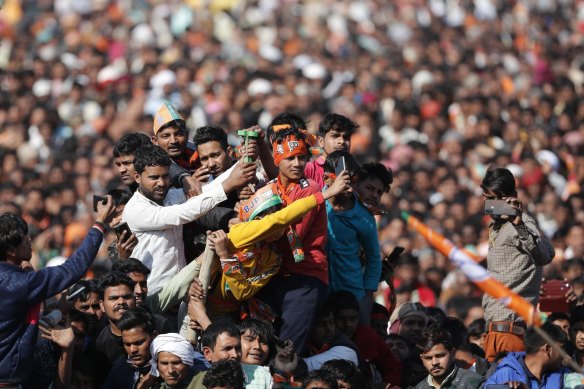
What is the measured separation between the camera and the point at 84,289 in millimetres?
11219

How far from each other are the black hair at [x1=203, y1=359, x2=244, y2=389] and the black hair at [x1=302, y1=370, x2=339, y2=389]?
75 cm

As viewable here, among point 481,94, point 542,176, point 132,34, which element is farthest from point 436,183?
point 132,34

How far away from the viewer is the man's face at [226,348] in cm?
1023

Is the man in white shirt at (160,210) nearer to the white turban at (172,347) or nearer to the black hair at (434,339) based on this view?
the white turban at (172,347)

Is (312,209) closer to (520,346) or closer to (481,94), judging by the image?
(520,346)

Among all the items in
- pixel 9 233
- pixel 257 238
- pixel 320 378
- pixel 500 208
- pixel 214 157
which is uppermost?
pixel 9 233

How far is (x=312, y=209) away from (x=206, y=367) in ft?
4.30

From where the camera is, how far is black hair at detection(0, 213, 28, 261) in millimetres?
9797

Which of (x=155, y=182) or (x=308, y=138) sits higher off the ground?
(x=308, y=138)

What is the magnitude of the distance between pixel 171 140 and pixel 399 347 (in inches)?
98.6

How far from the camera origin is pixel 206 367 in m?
10.3

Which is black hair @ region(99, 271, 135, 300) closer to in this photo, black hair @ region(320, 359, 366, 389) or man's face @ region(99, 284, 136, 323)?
man's face @ region(99, 284, 136, 323)

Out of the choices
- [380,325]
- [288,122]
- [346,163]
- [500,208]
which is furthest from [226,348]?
[380,325]

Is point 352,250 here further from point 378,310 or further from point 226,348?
point 226,348
